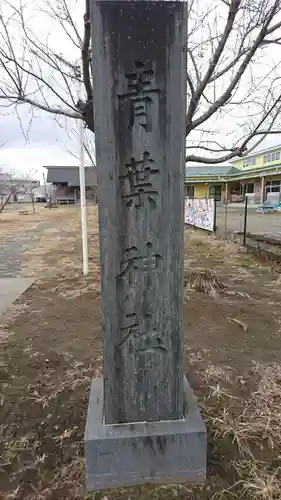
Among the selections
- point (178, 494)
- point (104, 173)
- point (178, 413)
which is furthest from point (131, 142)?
point (178, 494)

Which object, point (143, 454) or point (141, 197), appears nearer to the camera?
point (141, 197)

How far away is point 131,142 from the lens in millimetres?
1681

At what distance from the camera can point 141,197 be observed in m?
1.73

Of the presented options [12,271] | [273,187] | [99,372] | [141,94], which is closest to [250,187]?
[273,187]

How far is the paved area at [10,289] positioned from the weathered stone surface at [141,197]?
3.23 metres

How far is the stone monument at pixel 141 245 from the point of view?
1611mm

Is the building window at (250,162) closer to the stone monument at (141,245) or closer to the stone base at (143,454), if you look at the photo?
the stone monument at (141,245)

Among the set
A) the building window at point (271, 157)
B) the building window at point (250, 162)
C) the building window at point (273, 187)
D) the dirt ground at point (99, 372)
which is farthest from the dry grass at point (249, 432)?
the building window at point (250, 162)

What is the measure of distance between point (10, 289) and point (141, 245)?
182 inches

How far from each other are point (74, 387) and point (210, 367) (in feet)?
4.13

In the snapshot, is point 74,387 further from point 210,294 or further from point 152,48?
point 210,294

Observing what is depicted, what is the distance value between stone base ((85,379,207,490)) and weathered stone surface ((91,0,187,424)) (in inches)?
3.3

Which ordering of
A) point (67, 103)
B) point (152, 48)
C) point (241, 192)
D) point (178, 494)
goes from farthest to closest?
point (241, 192), point (67, 103), point (178, 494), point (152, 48)

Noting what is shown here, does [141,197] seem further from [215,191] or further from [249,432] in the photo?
[215,191]
